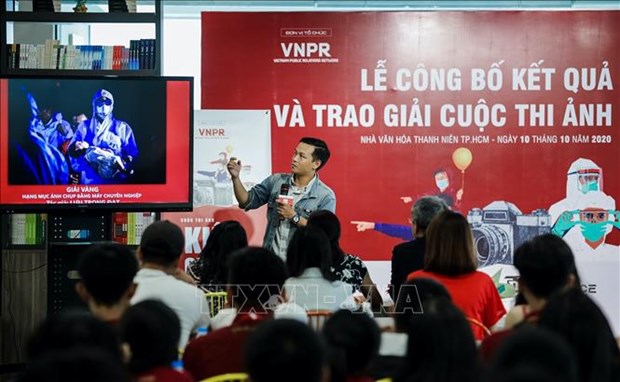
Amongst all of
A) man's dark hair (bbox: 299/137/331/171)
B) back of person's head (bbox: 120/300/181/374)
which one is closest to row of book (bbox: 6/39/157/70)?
man's dark hair (bbox: 299/137/331/171)

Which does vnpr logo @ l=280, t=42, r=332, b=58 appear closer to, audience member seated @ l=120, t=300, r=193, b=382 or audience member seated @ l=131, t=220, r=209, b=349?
audience member seated @ l=131, t=220, r=209, b=349

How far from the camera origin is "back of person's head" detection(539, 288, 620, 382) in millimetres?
2441

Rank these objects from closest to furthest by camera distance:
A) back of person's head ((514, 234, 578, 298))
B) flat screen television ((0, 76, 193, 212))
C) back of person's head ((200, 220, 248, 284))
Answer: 1. back of person's head ((514, 234, 578, 298))
2. back of person's head ((200, 220, 248, 284))
3. flat screen television ((0, 76, 193, 212))

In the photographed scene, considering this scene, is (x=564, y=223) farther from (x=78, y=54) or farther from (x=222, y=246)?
(x=78, y=54)

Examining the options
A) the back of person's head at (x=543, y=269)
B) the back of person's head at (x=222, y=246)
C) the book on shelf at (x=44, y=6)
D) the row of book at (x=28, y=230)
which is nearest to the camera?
the back of person's head at (x=543, y=269)

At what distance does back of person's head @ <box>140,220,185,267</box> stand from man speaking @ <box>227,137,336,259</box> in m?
2.49

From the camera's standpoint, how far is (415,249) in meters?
4.80


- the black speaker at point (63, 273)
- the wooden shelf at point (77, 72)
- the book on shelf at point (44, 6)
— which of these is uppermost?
the book on shelf at point (44, 6)

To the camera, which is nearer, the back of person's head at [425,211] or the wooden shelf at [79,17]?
the back of person's head at [425,211]

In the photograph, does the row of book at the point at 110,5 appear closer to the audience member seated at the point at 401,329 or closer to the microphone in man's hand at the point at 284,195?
the microphone in man's hand at the point at 284,195

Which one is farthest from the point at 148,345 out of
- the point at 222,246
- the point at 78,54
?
the point at 78,54

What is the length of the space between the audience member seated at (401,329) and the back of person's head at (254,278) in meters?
0.51

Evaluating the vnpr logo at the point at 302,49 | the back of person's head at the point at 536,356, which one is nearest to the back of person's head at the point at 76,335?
the back of person's head at the point at 536,356

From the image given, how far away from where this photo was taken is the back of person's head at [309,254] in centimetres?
438
